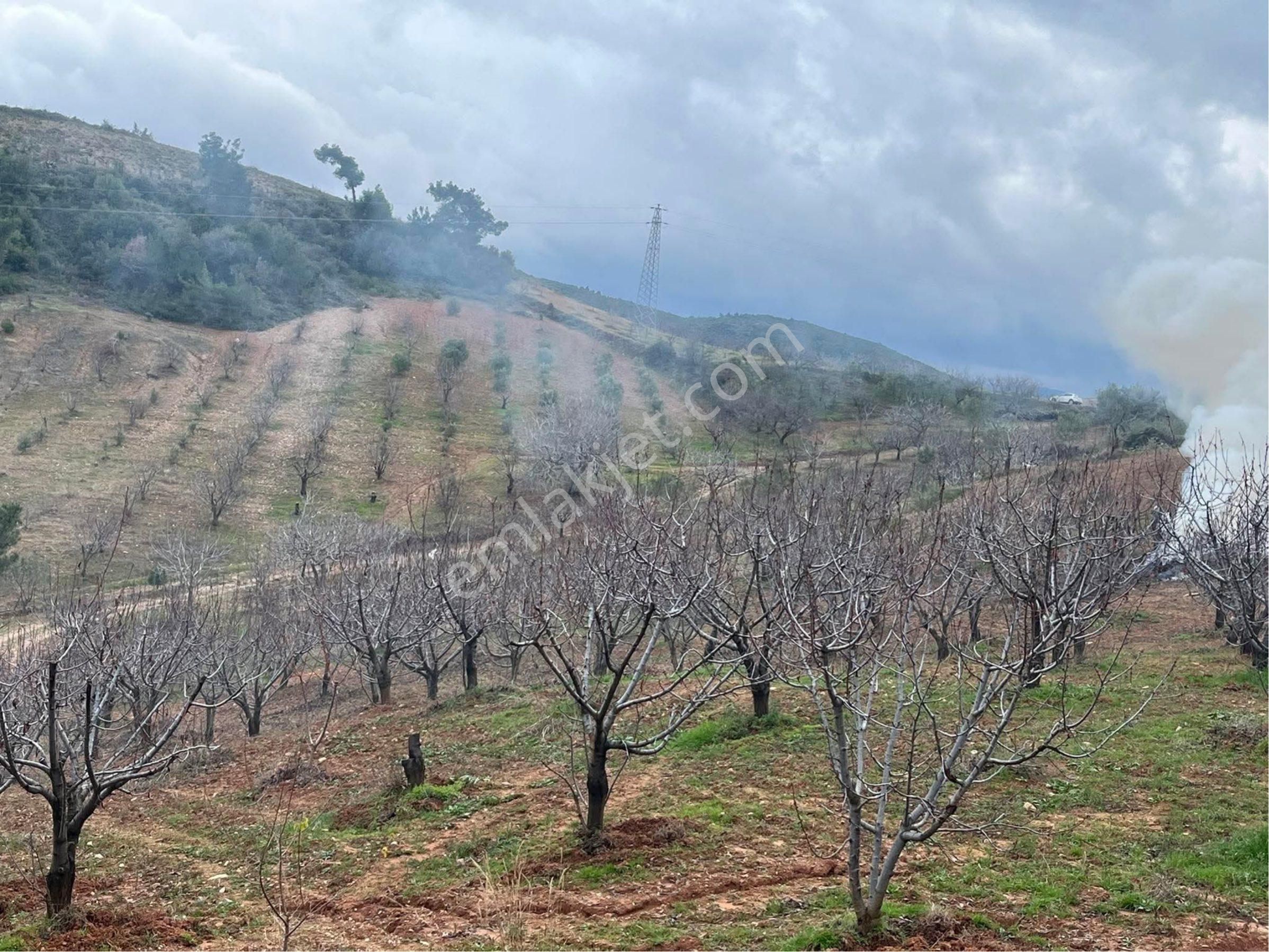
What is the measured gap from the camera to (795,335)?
79812 mm

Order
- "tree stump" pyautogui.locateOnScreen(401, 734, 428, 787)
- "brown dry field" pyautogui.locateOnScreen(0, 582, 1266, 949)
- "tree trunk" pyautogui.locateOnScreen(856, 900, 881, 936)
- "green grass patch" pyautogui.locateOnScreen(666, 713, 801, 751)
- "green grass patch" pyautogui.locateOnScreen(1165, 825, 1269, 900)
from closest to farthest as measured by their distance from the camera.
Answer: "tree trunk" pyautogui.locateOnScreen(856, 900, 881, 936), "brown dry field" pyautogui.locateOnScreen(0, 582, 1266, 949), "green grass patch" pyautogui.locateOnScreen(1165, 825, 1269, 900), "tree stump" pyautogui.locateOnScreen(401, 734, 428, 787), "green grass patch" pyautogui.locateOnScreen(666, 713, 801, 751)

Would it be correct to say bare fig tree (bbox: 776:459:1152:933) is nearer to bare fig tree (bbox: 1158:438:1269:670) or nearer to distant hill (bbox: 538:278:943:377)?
bare fig tree (bbox: 1158:438:1269:670)

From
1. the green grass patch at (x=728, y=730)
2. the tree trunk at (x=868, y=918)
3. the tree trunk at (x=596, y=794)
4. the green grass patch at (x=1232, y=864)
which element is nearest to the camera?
the tree trunk at (x=868, y=918)

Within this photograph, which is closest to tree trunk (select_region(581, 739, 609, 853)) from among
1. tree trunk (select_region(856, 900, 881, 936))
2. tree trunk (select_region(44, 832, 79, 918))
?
tree trunk (select_region(856, 900, 881, 936))

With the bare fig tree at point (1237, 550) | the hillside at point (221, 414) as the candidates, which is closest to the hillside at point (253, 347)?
the hillside at point (221, 414)

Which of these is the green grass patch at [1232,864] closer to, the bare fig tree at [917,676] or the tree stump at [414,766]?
the bare fig tree at [917,676]

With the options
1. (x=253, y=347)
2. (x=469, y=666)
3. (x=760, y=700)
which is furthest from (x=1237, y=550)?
(x=253, y=347)

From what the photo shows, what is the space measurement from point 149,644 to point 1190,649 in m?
17.8

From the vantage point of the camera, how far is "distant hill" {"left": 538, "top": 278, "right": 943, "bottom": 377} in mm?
77250

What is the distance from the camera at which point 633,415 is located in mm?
55844

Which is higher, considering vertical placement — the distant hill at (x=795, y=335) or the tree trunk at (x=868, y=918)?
the distant hill at (x=795, y=335)

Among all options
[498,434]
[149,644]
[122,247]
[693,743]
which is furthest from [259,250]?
[693,743]

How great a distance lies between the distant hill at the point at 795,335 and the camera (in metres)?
77.2

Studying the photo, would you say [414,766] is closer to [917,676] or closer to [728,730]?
[728,730]
